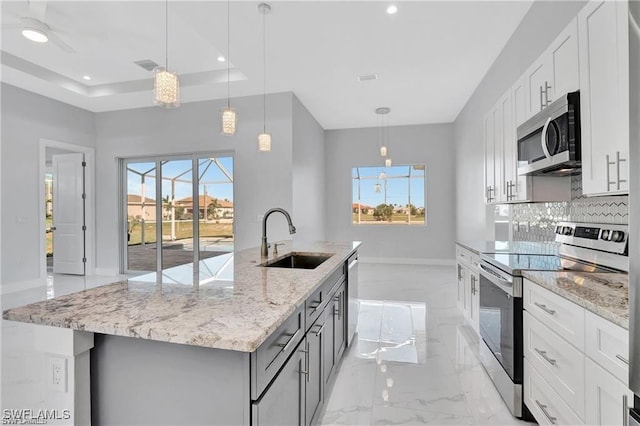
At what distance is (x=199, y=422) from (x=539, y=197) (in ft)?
9.14

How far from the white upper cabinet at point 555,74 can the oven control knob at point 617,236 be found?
0.88 metres

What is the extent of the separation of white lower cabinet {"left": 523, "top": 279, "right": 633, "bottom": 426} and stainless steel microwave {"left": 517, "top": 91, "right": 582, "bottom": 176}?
2.73ft

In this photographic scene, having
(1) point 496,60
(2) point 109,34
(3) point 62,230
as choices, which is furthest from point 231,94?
(3) point 62,230

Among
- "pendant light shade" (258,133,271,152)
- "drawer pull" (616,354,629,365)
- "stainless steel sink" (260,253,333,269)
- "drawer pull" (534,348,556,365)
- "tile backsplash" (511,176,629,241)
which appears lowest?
"drawer pull" (534,348,556,365)

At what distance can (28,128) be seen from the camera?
5.01 meters

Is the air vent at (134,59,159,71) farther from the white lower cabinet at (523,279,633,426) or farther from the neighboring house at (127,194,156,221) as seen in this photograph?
the white lower cabinet at (523,279,633,426)

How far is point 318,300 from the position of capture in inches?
66.9

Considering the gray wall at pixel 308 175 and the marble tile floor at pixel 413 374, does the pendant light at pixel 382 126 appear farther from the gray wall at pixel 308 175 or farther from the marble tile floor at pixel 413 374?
the marble tile floor at pixel 413 374

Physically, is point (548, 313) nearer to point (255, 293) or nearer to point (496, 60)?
point (255, 293)

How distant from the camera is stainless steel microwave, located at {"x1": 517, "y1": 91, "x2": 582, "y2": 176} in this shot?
5.97 feet

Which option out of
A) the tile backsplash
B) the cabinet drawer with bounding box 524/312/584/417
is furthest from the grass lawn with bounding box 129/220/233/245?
the cabinet drawer with bounding box 524/312/584/417

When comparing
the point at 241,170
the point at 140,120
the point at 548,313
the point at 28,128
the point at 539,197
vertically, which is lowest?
the point at 548,313

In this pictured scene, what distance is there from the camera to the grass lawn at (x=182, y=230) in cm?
558

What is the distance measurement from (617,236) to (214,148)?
5.26 meters
